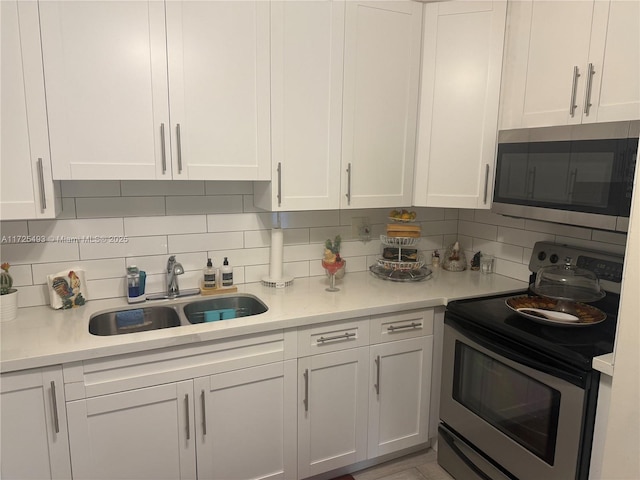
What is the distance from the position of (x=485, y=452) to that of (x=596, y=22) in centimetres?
182

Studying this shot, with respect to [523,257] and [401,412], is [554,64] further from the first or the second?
[401,412]

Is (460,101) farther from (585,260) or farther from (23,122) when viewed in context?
(23,122)

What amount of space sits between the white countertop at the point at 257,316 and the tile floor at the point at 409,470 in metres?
0.86

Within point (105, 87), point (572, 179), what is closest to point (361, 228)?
point (572, 179)

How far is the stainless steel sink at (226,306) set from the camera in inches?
83.2

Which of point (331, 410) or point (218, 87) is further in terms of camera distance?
point (331, 410)

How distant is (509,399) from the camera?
5.98 ft

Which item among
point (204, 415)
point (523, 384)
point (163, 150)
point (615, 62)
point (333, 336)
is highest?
point (615, 62)

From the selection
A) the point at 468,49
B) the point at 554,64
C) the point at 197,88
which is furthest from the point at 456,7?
the point at 197,88

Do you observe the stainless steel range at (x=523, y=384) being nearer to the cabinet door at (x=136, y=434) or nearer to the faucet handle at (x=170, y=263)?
the cabinet door at (x=136, y=434)

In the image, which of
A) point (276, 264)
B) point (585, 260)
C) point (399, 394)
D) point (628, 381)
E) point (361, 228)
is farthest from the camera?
point (361, 228)

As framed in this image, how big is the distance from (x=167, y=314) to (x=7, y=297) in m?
0.63

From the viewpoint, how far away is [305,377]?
194 centimetres

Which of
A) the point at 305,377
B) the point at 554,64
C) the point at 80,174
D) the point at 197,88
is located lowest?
the point at 305,377
